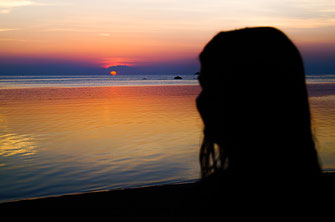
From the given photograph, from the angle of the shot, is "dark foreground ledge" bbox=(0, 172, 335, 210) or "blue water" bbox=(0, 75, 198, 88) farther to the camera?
"blue water" bbox=(0, 75, 198, 88)

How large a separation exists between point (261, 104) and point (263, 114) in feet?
0.12

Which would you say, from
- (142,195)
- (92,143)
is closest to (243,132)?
(142,195)

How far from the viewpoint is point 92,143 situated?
8781 mm

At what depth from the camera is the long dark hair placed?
111 centimetres

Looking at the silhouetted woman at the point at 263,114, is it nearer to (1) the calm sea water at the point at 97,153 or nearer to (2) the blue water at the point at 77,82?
(1) the calm sea water at the point at 97,153

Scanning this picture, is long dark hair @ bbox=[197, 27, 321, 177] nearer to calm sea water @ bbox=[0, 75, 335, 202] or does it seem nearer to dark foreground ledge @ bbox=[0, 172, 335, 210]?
dark foreground ledge @ bbox=[0, 172, 335, 210]

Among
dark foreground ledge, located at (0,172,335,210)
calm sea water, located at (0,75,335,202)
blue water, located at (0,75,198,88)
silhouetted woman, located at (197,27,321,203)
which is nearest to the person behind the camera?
silhouetted woman, located at (197,27,321,203)

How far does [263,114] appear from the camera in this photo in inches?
43.9

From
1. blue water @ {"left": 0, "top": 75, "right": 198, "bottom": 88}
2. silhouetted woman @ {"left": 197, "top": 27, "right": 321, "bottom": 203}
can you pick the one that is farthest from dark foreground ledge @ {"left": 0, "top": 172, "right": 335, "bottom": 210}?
blue water @ {"left": 0, "top": 75, "right": 198, "bottom": 88}

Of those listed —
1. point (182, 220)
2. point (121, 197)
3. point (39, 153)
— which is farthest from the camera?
point (39, 153)

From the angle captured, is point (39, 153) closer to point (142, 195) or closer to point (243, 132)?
point (142, 195)

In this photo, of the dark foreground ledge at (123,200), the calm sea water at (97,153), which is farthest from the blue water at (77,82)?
the dark foreground ledge at (123,200)

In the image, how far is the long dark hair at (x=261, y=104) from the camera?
111 centimetres

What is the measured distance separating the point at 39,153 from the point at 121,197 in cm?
384
